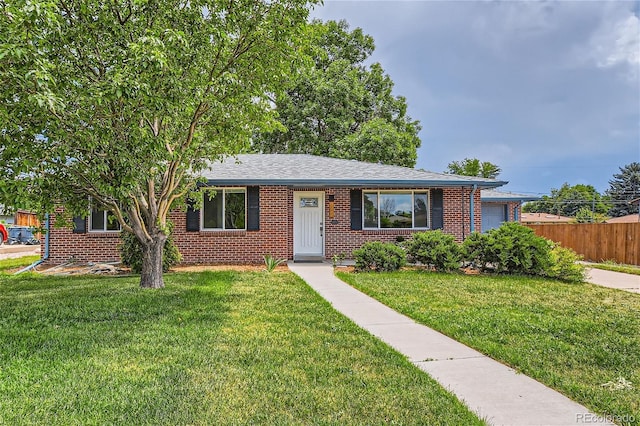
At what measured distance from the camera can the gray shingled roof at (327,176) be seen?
11766 mm

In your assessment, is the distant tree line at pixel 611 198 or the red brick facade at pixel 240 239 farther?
the distant tree line at pixel 611 198

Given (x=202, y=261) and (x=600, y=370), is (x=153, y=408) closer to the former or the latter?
(x=600, y=370)

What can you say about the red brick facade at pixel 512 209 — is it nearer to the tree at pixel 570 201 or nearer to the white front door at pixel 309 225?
the white front door at pixel 309 225

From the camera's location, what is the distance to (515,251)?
977 centimetres

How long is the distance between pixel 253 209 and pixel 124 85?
7.26 meters

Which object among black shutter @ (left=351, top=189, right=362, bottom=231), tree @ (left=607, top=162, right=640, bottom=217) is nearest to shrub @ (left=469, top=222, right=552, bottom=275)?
black shutter @ (left=351, top=189, right=362, bottom=231)

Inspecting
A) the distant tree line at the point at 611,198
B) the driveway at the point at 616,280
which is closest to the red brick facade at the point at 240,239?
the driveway at the point at 616,280

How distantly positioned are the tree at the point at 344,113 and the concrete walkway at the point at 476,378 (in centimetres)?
1625

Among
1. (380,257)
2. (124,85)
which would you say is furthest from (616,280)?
(124,85)

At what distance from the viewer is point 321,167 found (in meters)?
13.7

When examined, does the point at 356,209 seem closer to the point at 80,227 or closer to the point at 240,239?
the point at 240,239

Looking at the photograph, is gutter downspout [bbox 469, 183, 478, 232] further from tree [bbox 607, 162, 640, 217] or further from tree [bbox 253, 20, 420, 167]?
tree [bbox 607, 162, 640, 217]

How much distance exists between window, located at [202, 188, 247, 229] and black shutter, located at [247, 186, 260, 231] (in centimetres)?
18

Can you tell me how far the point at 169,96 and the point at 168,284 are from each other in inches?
157
